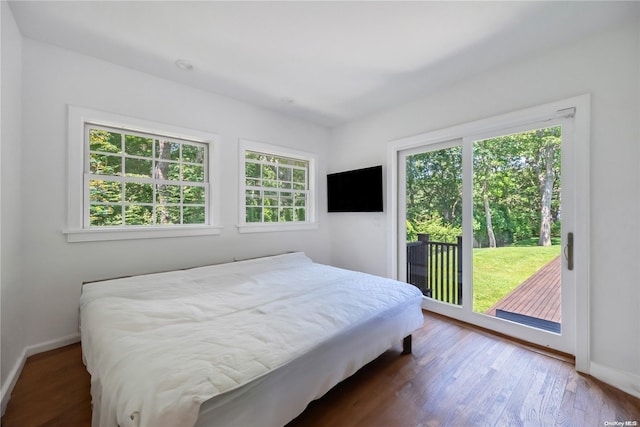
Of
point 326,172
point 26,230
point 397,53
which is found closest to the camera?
point 26,230

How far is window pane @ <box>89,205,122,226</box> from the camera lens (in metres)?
Result: 2.37

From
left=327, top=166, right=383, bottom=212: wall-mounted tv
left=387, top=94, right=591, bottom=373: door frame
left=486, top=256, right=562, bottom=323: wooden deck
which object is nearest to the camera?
left=387, top=94, right=591, bottom=373: door frame

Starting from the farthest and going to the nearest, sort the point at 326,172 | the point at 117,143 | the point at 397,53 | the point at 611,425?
the point at 326,172, the point at 117,143, the point at 397,53, the point at 611,425

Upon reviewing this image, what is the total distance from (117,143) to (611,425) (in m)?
4.30

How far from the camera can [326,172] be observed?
13.8 ft

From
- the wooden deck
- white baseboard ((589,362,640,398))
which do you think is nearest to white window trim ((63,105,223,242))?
the wooden deck

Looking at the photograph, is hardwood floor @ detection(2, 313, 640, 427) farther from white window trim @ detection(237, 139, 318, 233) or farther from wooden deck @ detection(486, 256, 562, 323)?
white window trim @ detection(237, 139, 318, 233)

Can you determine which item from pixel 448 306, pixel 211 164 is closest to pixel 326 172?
pixel 211 164

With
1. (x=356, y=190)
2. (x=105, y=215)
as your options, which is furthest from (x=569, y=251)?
(x=105, y=215)

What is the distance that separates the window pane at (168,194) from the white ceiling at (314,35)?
1.15m

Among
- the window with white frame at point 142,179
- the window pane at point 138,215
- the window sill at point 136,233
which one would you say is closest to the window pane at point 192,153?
the window with white frame at point 142,179

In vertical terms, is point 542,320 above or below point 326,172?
below

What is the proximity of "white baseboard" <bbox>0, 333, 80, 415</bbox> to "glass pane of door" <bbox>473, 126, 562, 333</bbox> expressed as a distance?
380cm

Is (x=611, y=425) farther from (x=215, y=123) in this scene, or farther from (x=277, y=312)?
(x=215, y=123)
